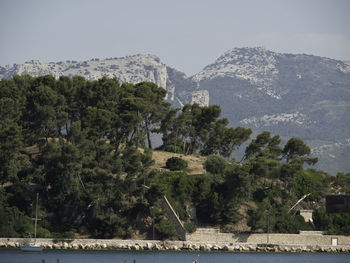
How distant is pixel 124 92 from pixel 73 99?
21.9 ft

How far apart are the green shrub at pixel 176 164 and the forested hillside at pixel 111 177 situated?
0.12m

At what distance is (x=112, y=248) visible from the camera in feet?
257

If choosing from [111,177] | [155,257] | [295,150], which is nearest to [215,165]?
[111,177]

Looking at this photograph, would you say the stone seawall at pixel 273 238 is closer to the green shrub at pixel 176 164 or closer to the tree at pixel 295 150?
the green shrub at pixel 176 164

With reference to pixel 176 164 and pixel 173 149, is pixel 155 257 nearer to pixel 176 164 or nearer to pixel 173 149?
pixel 176 164

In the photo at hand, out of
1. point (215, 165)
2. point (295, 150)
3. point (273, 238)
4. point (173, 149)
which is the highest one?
point (295, 150)

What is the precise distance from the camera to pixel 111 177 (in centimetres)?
8206

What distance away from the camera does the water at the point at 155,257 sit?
66.5 metres

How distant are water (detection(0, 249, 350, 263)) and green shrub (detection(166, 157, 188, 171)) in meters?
15.9

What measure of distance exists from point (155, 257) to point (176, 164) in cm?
2319

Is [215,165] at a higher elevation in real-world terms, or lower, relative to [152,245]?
higher

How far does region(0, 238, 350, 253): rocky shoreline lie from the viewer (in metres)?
77.4

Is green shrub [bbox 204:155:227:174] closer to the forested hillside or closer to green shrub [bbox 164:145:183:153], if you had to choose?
the forested hillside

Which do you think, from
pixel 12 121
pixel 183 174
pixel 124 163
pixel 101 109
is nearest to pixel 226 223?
pixel 183 174
